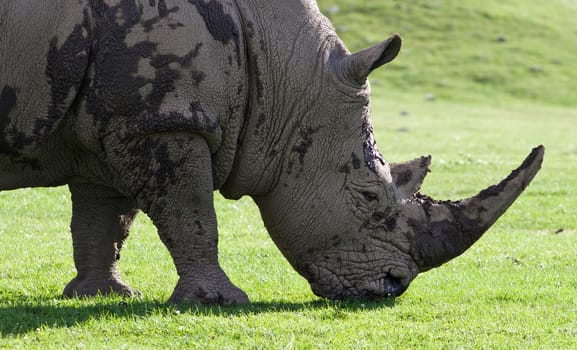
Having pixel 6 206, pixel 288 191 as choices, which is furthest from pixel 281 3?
pixel 6 206

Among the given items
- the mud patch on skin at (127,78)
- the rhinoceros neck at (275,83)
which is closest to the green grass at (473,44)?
the rhinoceros neck at (275,83)

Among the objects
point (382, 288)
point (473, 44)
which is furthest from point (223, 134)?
point (473, 44)

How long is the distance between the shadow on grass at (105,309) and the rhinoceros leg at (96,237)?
0.46m

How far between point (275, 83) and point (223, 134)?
0.60 metres

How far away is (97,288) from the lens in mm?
9117

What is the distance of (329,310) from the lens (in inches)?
318

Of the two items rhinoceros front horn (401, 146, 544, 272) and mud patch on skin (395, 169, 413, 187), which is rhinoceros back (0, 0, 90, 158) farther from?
rhinoceros front horn (401, 146, 544, 272)

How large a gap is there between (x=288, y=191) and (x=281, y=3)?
149cm

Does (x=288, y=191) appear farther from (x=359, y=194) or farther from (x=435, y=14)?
(x=435, y=14)

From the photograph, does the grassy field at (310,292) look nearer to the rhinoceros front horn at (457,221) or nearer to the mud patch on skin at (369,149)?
the rhinoceros front horn at (457,221)

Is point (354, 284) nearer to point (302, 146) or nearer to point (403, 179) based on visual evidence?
point (403, 179)

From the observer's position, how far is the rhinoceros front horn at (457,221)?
329 inches

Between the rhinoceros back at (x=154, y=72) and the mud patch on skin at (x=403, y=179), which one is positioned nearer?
the rhinoceros back at (x=154, y=72)

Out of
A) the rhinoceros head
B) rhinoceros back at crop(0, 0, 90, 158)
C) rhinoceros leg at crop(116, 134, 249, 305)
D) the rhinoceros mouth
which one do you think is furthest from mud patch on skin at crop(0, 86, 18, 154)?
the rhinoceros mouth
